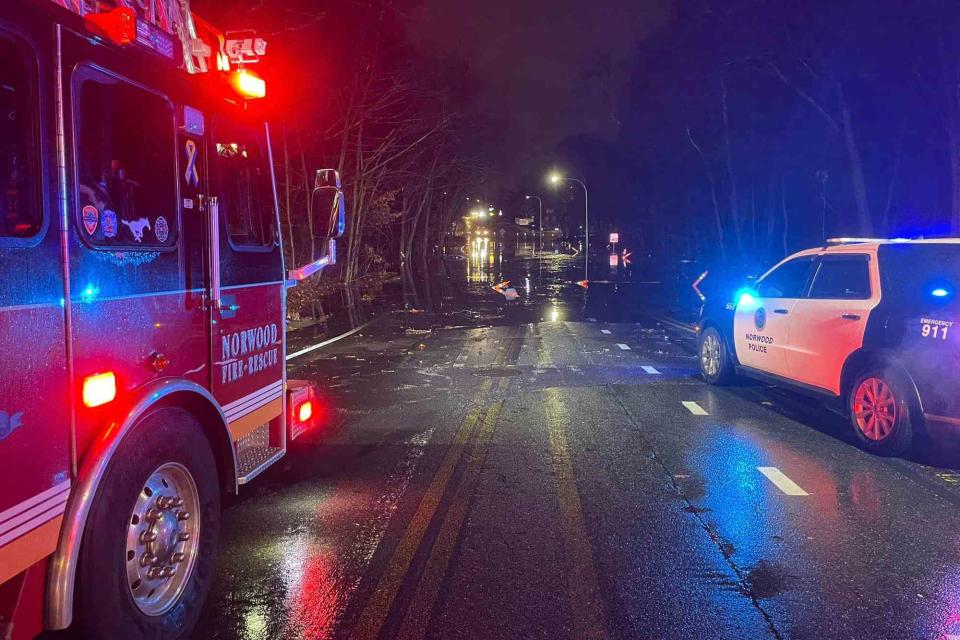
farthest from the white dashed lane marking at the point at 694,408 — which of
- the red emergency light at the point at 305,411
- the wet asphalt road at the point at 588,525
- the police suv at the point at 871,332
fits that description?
the red emergency light at the point at 305,411

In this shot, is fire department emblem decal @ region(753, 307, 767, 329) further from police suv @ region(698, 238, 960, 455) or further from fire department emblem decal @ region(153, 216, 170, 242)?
fire department emblem decal @ region(153, 216, 170, 242)

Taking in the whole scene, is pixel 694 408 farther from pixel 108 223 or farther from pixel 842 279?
pixel 108 223

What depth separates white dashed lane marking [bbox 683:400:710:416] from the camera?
27.4 ft

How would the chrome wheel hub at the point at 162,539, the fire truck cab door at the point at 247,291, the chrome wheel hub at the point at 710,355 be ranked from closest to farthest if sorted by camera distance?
the chrome wheel hub at the point at 162,539
the fire truck cab door at the point at 247,291
the chrome wheel hub at the point at 710,355

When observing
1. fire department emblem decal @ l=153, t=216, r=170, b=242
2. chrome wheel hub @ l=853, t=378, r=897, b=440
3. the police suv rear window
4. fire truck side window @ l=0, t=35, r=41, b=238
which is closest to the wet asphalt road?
chrome wheel hub @ l=853, t=378, r=897, b=440

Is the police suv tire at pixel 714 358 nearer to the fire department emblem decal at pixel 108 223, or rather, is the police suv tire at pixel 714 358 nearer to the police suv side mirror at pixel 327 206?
the police suv side mirror at pixel 327 206

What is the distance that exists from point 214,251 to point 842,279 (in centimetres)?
617

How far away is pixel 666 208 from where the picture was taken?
209 ft

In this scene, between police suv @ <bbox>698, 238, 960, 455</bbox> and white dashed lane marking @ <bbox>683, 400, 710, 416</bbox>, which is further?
white dashed lane marking @ <bbox>683, 400, 710, 416</bbox>

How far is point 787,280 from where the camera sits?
8562 mm

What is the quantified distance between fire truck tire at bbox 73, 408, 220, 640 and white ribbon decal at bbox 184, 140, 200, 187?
115cm

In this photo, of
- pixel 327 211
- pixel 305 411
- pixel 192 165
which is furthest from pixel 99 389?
pixel 305 411

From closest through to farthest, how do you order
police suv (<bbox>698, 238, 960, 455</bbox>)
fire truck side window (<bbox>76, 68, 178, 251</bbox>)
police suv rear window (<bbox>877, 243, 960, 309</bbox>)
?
1. fire truck side window (<bbox>76, 68, 178, 251</bbox>)
2. police suv (<bbox>698, 238, 960, 455</bbox>)
3. police suv rear window (<bbox>877, 243, 960, 309</bbox>)

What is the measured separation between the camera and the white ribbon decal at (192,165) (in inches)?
150
